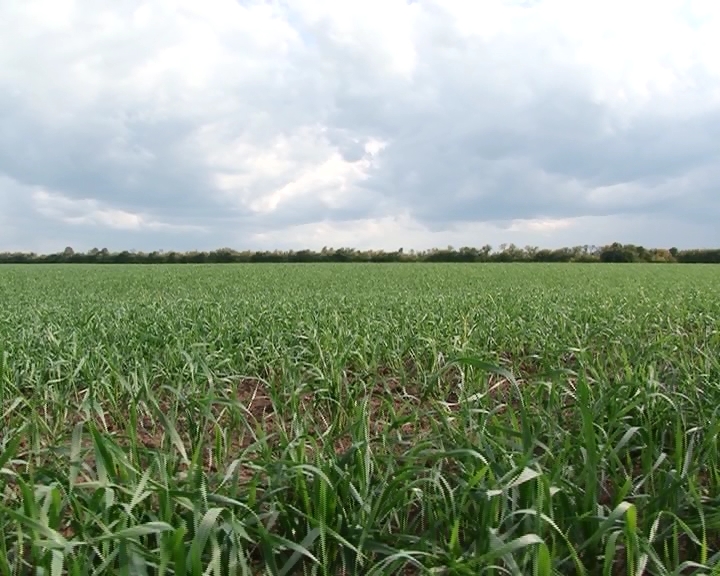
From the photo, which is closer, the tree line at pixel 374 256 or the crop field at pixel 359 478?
the crop field at pixel 359 478

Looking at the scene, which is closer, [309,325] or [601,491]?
[601,491]

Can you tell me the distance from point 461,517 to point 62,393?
2881 millimetres

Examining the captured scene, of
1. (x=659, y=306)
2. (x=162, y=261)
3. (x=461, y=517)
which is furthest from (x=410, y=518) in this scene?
(x=162, y=261)

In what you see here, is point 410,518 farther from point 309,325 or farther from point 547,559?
point 309,325

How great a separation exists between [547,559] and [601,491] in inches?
46.6

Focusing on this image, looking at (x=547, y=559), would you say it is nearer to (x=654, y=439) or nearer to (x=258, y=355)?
(x=654, y=439)

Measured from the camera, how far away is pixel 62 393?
13.3 ft

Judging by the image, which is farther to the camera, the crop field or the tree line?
the tree line

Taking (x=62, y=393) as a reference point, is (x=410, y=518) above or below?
below

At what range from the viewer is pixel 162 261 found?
57594 millimetres

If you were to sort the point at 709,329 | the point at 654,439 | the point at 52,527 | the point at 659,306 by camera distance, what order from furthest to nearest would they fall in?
the point at 659,306, the point at 709,329, the point at 654,439, the point at 52,527

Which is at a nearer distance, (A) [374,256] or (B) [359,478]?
(B) [359,478]

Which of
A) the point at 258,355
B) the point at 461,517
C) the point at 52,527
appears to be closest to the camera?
the point at 52,527

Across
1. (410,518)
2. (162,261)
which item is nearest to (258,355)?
(410,518)
